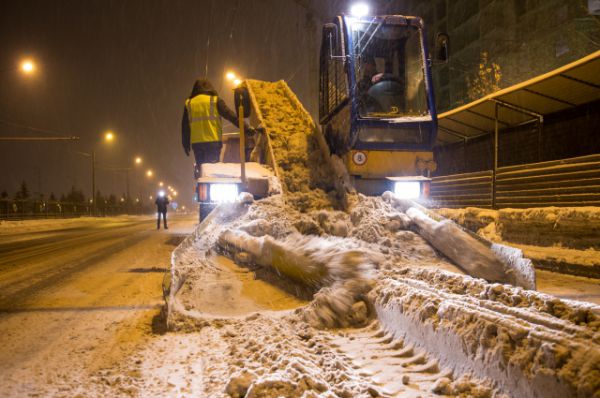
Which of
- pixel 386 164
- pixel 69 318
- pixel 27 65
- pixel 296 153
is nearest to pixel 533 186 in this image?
pixel 386 164

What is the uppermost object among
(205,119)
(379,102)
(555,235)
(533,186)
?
(379,102)

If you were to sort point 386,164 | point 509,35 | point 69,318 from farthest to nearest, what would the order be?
point 509,35
point 386,164
point 69,318

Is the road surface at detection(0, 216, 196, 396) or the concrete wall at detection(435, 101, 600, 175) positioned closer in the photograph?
the road surface at detection(0, 216, 196, 396)

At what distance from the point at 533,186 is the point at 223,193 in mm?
8192

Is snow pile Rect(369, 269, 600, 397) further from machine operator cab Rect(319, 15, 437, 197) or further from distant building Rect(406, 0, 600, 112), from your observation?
distant building Rect(406, 0, 600, 112)

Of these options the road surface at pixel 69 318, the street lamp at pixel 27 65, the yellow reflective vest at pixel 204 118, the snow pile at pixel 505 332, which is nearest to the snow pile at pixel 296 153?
the yellow reflective vest at pixel 204 118

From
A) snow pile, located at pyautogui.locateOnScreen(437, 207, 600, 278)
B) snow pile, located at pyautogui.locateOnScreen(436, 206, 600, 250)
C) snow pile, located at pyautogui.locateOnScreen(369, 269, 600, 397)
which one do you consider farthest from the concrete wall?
snow pile, located at pyautogui.locateOnScreen(369, 269, 600, 397)

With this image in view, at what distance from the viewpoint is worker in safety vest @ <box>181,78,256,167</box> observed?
7246 mm

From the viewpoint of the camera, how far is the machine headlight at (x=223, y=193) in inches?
219

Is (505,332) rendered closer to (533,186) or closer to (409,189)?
(409,189)

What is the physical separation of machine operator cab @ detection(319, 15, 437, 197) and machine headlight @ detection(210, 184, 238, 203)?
1.85 m

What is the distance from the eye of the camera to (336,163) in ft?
20.6

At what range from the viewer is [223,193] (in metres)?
5.61

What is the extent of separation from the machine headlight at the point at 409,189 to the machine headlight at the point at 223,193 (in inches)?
95.6
